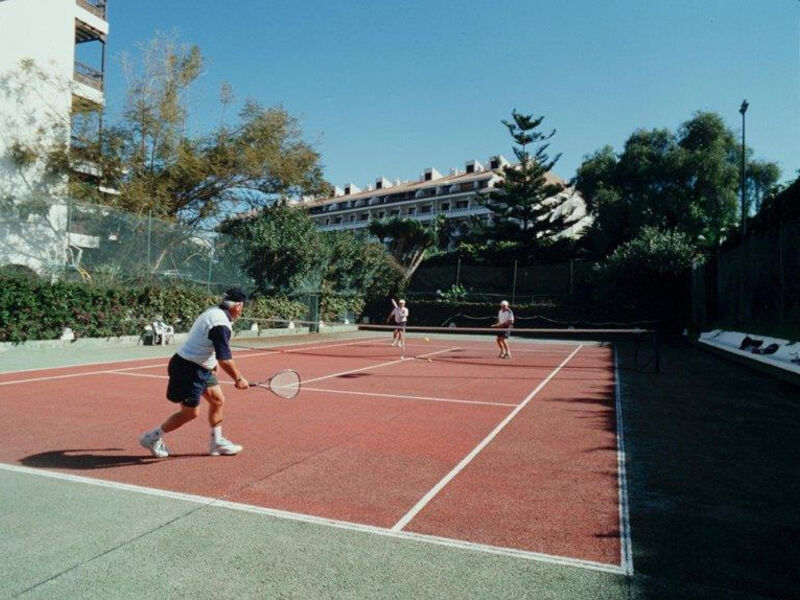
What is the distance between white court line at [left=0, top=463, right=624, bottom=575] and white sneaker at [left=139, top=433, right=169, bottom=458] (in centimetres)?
68

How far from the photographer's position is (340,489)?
5047mm

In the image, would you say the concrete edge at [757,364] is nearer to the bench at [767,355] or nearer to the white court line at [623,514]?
the bench at [767,355]

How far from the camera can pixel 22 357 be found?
46.9ft

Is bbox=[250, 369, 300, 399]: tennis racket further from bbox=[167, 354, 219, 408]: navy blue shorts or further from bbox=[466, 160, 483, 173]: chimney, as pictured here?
bbox=[466, 160, 483, 173]: chimney

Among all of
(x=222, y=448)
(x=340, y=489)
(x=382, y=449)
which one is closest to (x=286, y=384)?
(x=222, y=448)

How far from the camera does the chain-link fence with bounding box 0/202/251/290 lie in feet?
58.0

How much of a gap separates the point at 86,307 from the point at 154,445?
13.4m

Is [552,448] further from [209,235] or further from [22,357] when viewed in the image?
[209,235]

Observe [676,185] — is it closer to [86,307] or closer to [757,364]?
[757,364]

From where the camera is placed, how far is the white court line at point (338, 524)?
3678 mm

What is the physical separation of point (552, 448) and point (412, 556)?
11.2ft

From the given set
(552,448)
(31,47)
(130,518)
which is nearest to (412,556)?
(130,518)

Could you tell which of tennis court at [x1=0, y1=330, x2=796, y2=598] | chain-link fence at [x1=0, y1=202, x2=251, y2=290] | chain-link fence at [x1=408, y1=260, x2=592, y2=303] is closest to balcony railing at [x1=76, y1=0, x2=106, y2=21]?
chain-link fence at [x1=0, y1=202, x2=251, y2=290]

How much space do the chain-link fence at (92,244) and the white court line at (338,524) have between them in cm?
1329
